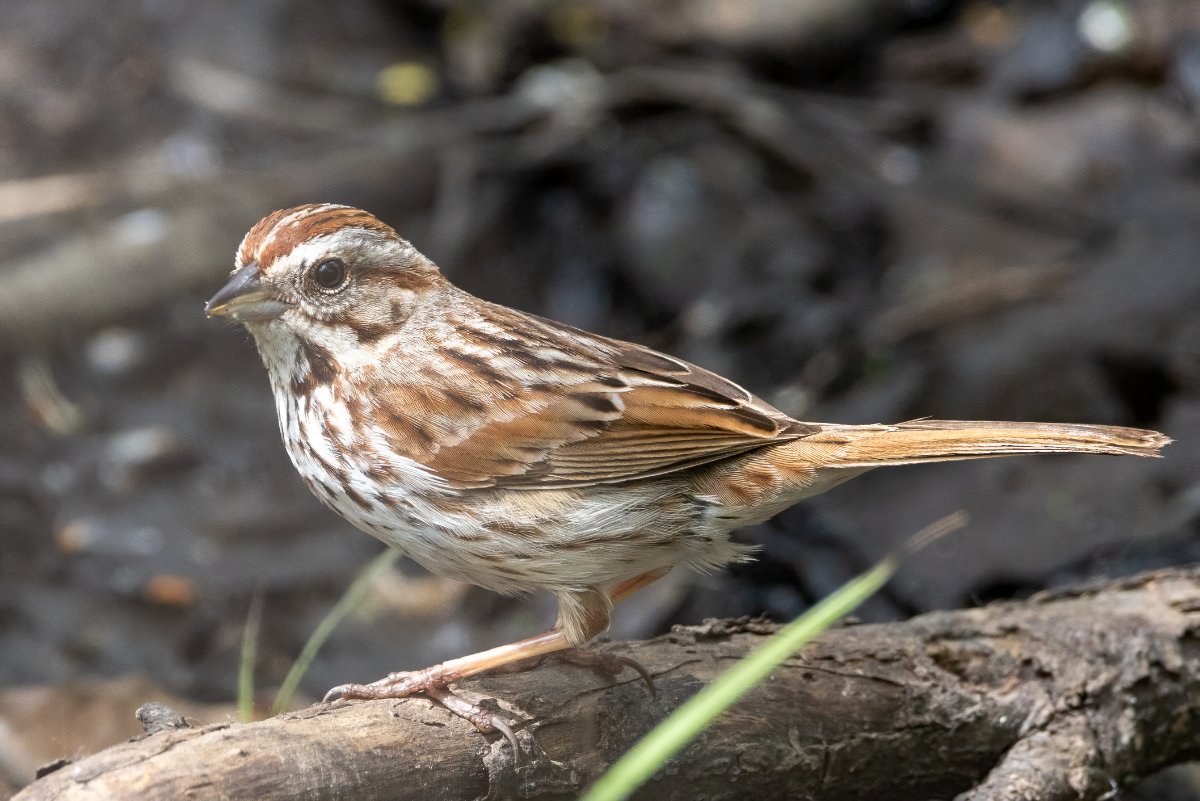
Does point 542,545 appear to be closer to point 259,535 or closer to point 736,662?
point 736,662

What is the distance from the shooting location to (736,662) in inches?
133

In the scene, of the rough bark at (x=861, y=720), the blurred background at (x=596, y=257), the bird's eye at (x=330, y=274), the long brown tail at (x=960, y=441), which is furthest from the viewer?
the blurred background at (x=596, y=257)

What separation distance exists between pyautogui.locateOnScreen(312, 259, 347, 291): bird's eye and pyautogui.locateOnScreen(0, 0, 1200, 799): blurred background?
172 centimetres

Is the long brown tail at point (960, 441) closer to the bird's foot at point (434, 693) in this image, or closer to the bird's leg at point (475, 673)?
the bird's leg at point (475, 673)

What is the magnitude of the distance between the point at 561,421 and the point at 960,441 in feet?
3.04

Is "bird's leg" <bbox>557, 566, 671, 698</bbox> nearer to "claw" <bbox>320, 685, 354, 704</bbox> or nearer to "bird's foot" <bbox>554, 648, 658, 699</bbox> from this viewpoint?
"bird's foot" <bbox>554, 648, 658, 699</bbox>

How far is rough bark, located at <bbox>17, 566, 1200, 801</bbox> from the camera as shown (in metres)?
2.82

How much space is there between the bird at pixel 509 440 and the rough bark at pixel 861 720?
224 millimetres

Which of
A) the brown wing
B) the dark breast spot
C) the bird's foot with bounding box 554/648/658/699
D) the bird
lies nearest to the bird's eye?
the bird

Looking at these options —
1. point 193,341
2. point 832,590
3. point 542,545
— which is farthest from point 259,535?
point 542,545

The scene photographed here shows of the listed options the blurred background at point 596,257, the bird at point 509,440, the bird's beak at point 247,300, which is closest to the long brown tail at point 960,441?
the bird at point 509,440

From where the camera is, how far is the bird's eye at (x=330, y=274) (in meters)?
3.34

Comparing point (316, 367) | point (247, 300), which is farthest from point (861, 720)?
point (247, 300)

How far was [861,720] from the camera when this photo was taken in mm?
3330
